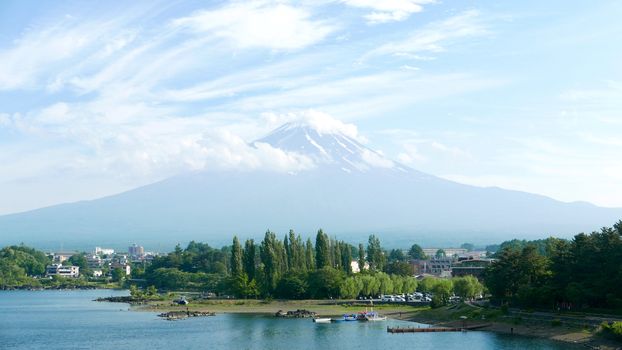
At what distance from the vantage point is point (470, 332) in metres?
57.5

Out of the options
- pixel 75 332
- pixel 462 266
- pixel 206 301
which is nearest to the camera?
pixel 75 332

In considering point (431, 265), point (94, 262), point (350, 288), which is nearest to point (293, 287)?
point (350, 288)

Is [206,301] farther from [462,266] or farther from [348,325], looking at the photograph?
[462,266]

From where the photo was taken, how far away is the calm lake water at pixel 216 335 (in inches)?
2025

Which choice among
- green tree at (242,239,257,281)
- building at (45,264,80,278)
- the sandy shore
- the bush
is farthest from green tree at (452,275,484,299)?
building at (45,264,80,278)

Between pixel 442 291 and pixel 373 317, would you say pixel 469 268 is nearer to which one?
pixel 442 291

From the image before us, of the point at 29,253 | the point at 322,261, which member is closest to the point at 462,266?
the point at 322,261

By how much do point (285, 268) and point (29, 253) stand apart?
9007cm

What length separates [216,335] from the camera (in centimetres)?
5759

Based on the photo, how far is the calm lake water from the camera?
169 ft

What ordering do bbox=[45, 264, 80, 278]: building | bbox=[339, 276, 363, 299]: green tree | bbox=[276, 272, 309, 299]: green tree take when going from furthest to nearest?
bbox=[45, 264, 80, 278]: building → bbox=[276, 272, 309, 299]: green tree → bbox=[339, 276, 363, 299]: green tree

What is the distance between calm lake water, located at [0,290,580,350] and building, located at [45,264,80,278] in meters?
79.5

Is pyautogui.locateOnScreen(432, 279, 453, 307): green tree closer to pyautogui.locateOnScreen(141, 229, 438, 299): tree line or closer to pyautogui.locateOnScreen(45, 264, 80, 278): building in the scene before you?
pyautogui.locateOnScreen(141, 229, 438, 299): tree line

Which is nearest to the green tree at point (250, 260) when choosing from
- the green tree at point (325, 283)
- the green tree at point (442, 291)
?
the green tree at point (325, 283)
